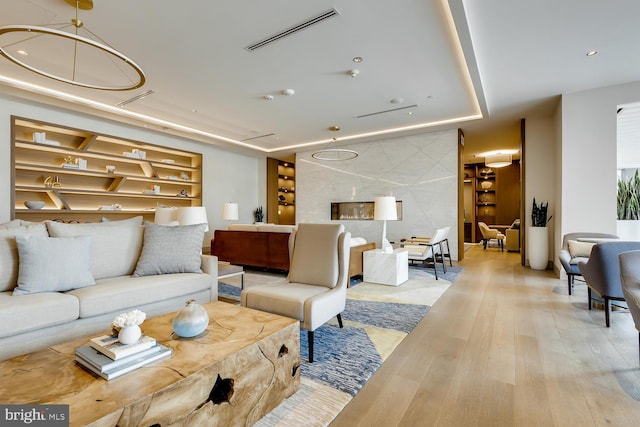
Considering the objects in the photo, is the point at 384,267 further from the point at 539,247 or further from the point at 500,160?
the point at 500,160

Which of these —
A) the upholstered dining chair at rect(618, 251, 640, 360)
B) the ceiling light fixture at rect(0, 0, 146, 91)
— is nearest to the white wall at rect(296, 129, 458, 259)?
the upholstered dining chair at rect(618, 251, 640, 360)

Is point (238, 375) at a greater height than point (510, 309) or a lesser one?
greater

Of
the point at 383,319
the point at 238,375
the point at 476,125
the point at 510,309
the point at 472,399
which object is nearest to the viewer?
the point at 238,375

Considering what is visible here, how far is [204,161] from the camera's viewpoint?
8.09 m

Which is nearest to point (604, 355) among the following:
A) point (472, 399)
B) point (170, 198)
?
point (472, 399)

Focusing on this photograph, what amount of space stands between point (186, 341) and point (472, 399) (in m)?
1.61

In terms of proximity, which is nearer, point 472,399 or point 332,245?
point 472,399

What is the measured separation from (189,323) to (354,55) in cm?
344

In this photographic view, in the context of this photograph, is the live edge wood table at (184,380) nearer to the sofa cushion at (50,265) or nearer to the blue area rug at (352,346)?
the blue area rug at (352,346)

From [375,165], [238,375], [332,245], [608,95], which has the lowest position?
[238,375]

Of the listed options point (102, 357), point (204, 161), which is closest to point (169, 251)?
point (102, 357)

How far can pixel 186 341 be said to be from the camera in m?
1.54

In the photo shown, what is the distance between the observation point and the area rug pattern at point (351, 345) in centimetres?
165

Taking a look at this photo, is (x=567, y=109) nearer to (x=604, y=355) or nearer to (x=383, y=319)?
(x=604, y=355)
